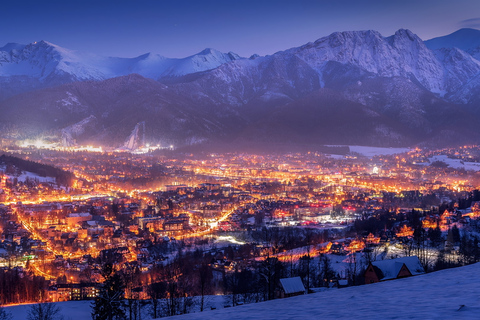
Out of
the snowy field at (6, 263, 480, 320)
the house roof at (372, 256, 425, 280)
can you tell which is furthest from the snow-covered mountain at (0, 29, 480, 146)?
the snowy field at (6, 263, 480, 320)

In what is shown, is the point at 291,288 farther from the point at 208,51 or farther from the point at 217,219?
the point at 208,51

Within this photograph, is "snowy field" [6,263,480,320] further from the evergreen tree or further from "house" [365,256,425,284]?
"house" [365,256,425,284]

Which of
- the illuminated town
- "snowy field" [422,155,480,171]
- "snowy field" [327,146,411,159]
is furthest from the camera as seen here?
"snowy field" [327,146,411,159]

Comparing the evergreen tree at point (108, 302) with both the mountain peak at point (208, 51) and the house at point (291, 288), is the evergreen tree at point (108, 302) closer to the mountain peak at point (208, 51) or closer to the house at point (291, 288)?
the house at point (291, 288)

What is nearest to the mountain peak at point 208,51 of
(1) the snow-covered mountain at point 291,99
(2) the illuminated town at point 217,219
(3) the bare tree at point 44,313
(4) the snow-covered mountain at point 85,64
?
(4) the snow-covered mountain at point 85,64

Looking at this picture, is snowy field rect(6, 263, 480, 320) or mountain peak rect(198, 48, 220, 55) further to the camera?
mountain peak rect(198, 48, 220, 55)

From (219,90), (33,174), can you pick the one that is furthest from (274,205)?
(219,90)

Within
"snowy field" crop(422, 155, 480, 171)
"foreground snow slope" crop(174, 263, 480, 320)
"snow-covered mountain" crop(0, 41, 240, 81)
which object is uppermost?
"snow-covered mountain" crop(0, 41, 240, 81)

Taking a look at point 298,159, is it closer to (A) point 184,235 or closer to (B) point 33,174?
(B) point 33,174
